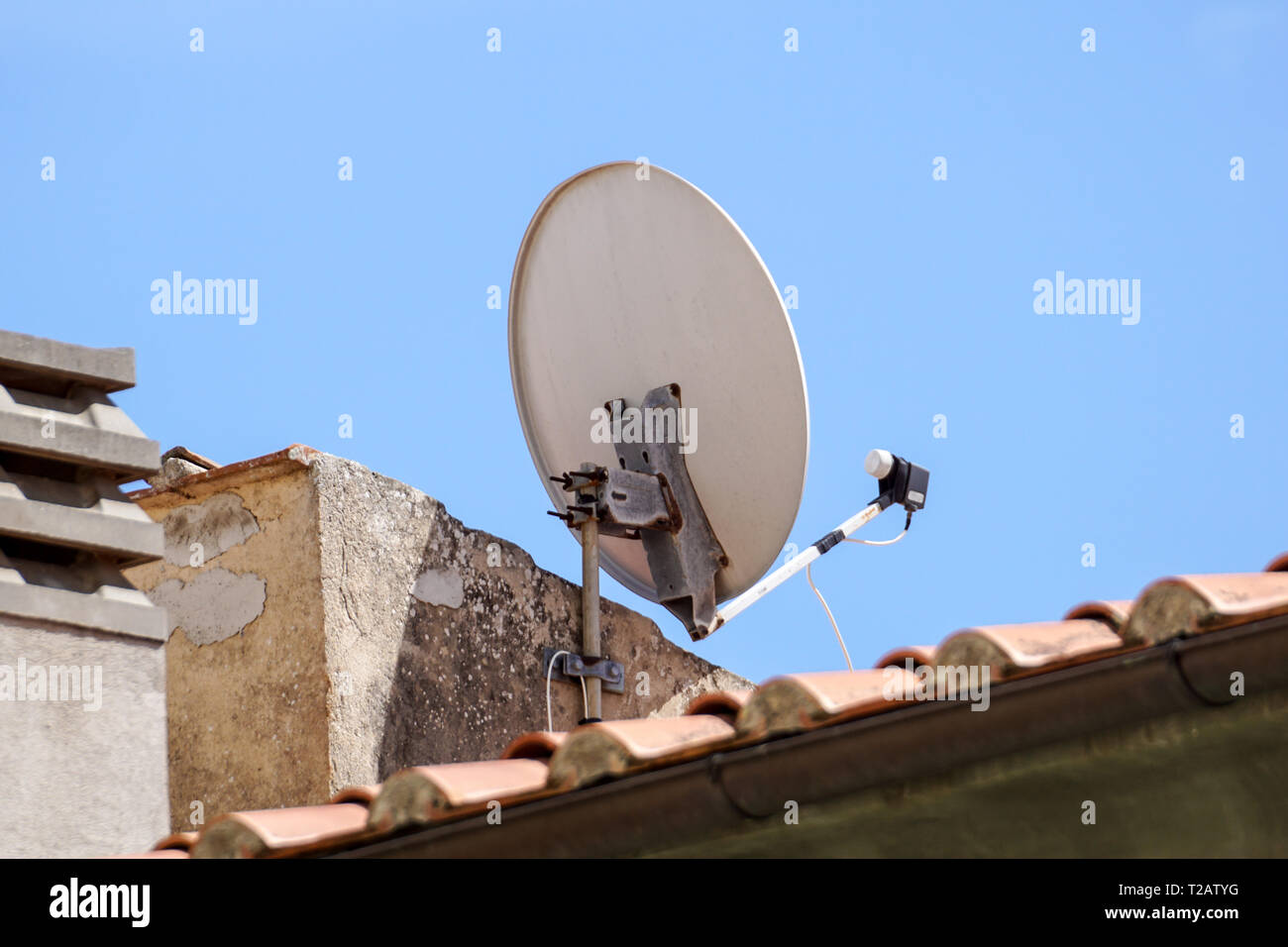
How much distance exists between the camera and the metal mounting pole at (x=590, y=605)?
6.16 metres

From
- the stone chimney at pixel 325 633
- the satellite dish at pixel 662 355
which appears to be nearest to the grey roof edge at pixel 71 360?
the stone chimney at pixel 325 633

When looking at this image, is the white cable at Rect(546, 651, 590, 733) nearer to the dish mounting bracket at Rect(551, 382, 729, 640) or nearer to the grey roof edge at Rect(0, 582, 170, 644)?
the dish mounting bracket at Rect(551, 382, 729, 640)

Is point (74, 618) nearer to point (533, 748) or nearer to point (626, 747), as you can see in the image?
point (533, 748)

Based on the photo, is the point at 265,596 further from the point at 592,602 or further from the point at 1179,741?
the point at 1179,741

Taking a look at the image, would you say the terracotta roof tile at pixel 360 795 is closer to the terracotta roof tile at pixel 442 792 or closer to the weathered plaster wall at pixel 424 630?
the terracotta roof tile at pixel 442 792

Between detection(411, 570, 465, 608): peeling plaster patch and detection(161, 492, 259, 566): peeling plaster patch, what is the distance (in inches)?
25.6

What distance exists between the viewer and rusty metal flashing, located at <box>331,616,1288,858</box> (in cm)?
245

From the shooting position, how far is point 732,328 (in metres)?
5.70

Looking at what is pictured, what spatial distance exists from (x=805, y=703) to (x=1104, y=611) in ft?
2.02

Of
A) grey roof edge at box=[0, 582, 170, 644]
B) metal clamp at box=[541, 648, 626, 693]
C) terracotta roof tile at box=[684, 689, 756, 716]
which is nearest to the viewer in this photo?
terracotta roof tile at box=[684, 689, 756, 716]

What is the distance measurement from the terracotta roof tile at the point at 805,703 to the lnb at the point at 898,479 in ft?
12.0

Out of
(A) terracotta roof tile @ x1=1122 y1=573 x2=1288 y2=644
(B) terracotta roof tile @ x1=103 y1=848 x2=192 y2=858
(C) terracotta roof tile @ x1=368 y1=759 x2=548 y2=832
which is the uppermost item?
(A) terracotta roof tile @ x1=1122 y1=573 x2=1288 y2=644

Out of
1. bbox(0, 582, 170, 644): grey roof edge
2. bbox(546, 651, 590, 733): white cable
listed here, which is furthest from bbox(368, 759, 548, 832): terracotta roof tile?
bbox(546, 651, 590, 733): white cable

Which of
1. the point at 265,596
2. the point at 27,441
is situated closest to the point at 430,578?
the point at 265,596
